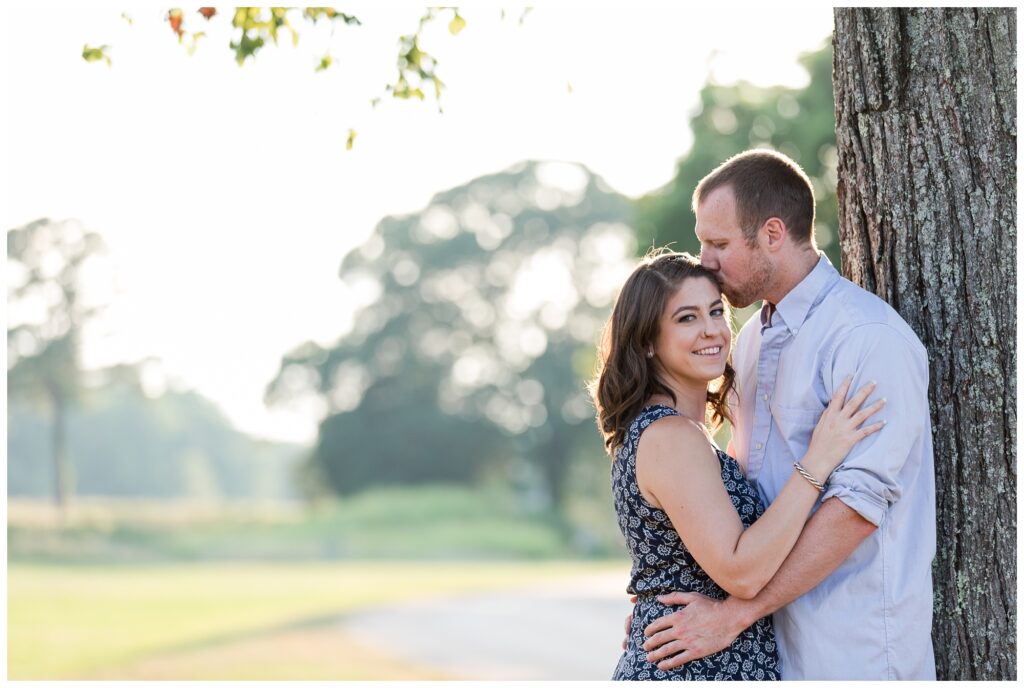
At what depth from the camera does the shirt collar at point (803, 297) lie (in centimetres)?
365

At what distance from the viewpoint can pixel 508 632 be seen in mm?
17031

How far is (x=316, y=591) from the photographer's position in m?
25.5

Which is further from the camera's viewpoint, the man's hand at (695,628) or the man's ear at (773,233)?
the man's ear at (773,233)

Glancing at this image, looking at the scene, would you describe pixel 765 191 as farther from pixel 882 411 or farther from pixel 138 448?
pixel 138 448

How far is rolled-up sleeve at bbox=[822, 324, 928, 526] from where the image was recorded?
10.8 feet

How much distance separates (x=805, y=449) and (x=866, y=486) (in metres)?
0.29

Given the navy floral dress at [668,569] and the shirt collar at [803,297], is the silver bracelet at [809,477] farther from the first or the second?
the shirt collar at [803,297]

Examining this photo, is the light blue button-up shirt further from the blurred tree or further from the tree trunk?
the blurred tree

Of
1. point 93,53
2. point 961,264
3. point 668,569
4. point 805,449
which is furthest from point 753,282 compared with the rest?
point 93,53

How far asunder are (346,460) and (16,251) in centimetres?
1528

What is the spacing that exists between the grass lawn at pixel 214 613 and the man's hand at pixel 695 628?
1091 cm

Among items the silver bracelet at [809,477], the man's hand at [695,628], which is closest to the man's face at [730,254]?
the silver bracelet at [809,477]

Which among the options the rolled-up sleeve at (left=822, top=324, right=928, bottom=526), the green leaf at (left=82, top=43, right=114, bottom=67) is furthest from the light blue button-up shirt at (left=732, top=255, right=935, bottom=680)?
the green leaf at (left=82, top=43, right=114, bottom=67)

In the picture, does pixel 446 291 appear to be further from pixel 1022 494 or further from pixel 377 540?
pixel 1022 494
